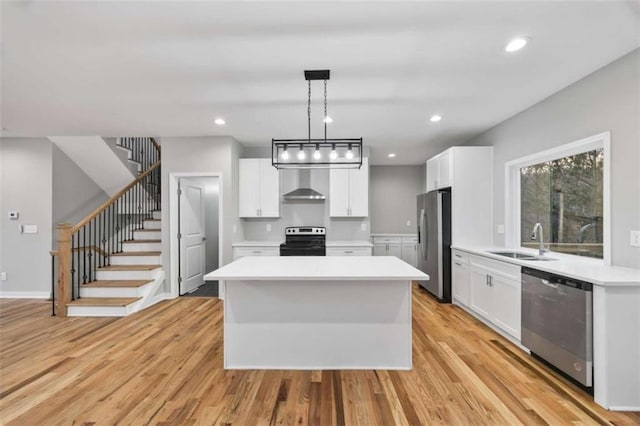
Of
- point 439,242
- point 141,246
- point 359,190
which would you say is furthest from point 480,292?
point 141,246

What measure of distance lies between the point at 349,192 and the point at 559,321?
3.34 meters

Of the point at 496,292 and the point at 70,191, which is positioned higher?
the point at 70,191

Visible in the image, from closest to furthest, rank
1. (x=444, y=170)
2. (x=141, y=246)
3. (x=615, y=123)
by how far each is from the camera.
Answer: (x=615, y=123), (x=444, y=170), (x=141, y=246)

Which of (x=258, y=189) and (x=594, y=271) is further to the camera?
(x=258, y=189)

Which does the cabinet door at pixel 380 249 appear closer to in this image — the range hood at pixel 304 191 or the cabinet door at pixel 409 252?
the cabinet door at pixel 409 252

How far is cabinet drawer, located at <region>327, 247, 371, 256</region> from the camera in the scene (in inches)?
190

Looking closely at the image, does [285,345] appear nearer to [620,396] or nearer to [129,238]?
[620,396]

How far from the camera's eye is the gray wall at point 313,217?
5.37m

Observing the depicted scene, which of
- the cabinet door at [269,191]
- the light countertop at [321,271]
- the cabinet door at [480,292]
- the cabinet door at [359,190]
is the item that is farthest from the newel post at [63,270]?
the cabinet door at [480,292]

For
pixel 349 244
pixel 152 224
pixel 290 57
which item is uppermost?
pixel 290 57

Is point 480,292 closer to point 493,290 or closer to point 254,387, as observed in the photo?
point 493,290

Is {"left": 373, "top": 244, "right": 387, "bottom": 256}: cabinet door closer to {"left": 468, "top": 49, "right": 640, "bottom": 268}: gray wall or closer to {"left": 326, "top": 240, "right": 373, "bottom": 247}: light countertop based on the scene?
{"left": 326, "top": 240, "right": 373, "bottom": 247}: light countertop

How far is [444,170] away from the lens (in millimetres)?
4613

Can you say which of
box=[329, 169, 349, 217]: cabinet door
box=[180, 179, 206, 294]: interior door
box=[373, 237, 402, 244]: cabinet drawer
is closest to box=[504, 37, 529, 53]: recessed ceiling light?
box=[329, 169, 349, 217]: cabinet door
